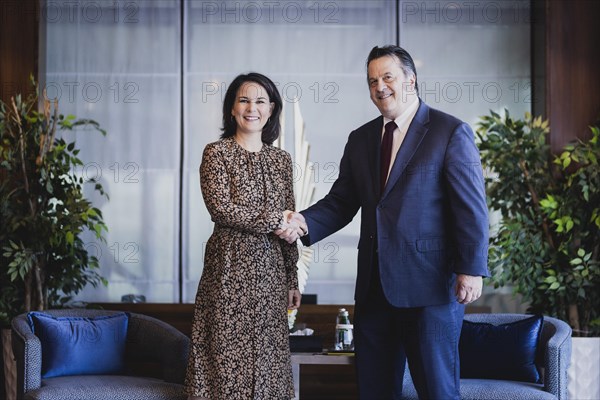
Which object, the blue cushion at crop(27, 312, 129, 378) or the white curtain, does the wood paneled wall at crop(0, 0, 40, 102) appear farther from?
the blue cushion at crop(27, 312, 129, 378)

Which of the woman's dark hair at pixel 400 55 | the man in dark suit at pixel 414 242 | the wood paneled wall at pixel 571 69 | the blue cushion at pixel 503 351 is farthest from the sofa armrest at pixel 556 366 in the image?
the wood paneled wall at pixel 571 69

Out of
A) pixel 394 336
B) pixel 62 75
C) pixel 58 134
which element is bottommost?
pixel 394 336

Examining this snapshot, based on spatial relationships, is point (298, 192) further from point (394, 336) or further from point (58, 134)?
point (394, 336)

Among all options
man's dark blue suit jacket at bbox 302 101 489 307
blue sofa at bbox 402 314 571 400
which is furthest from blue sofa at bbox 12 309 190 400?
man's dark blue suit jacket at bbox 302 101 489 307

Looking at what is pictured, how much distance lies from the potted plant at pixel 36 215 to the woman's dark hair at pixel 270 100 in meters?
1.58

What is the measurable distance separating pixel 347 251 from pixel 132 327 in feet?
6.14

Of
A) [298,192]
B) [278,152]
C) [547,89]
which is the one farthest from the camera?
[298,192]

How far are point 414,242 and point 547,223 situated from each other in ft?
6.90

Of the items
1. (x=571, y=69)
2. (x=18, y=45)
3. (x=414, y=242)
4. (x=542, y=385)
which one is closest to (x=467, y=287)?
(x=414, y=242)

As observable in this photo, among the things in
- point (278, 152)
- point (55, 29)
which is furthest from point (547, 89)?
point (55, 29)

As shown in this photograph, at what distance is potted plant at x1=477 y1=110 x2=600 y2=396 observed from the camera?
4777 mm

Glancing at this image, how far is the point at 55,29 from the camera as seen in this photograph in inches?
234

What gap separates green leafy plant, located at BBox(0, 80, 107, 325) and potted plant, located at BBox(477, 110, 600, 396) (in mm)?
2246

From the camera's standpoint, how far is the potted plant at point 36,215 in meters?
4.86
